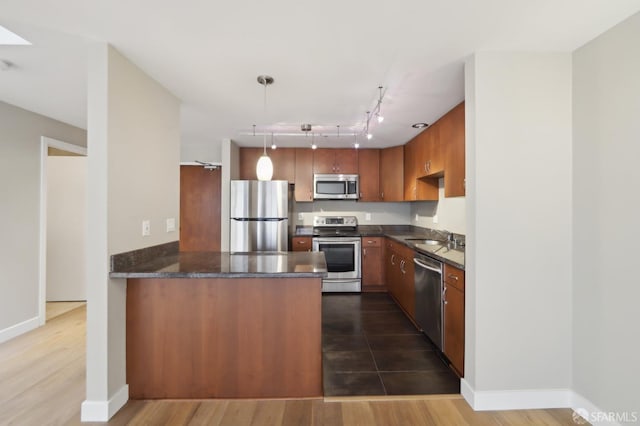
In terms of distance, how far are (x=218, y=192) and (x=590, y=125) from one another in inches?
171

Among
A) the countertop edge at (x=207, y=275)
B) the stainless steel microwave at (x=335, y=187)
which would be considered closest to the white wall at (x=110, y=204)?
the countertop edge at (x=207, y=275)

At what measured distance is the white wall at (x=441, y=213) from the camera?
3.40m

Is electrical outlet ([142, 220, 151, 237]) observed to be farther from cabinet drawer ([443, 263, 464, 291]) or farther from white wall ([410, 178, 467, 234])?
white wall ([410, 178, 467, 234])

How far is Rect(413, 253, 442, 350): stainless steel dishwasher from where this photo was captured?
2.50m

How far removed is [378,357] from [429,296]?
0.70 metres

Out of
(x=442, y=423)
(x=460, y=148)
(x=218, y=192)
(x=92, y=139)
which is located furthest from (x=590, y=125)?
(x=218, y=192)

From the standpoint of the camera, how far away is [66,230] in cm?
394

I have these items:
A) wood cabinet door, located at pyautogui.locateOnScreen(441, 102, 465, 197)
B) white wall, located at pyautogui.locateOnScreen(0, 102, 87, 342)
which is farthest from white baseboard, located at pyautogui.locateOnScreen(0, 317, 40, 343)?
wood cabinet door, located at pyautogui.locateOnScreen(441, 102, 465, 197)

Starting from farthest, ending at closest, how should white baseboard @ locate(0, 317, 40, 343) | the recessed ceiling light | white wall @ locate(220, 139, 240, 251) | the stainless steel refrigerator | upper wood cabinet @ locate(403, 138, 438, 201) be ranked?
white wall @ locate(220, 139, 240, 251), the stainless steel refrigerator, upper wood cabinet @ locate(403, 138, 438, 201), white baseboard @ locate(0, 317, 40, 343), the recessed ceiling light

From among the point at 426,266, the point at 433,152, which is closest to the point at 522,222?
the point at 426,266

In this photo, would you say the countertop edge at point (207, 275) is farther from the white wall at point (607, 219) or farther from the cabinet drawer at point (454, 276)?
the white wall at point (607, 219)

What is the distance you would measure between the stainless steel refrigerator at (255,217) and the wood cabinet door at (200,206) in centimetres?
77

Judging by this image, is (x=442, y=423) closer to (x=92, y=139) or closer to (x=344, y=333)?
(x=344, y=333)

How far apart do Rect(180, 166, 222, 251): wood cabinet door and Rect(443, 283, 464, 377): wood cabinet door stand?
3.46 m
